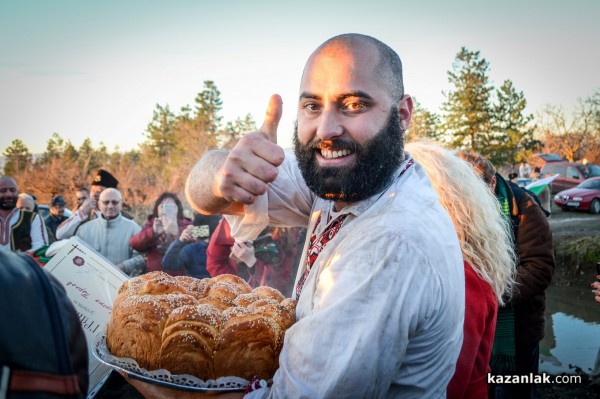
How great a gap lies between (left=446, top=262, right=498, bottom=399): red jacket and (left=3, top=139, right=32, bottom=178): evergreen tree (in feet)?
123

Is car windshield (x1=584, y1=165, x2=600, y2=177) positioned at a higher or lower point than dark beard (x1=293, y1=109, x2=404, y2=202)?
lower

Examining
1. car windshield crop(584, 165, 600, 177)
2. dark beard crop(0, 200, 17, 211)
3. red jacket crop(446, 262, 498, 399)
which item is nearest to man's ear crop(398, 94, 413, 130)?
red jacket crop(446, 262, 498, 399)

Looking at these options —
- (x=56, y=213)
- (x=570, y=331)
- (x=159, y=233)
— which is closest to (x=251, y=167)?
(x=159, y=233)

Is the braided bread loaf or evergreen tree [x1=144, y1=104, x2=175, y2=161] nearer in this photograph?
the braided bread loaf

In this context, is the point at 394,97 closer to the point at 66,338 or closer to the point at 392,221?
the point at 392,221

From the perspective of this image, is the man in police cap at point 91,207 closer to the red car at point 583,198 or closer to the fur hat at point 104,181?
the fur hat at point 104,181

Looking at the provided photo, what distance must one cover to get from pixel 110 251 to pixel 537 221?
580 centimetres

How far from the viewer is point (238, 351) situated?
1686 mm

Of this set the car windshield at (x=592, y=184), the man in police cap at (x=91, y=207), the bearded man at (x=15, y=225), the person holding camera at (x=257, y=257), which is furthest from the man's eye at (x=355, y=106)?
the car windshield at (x=592, y=184)

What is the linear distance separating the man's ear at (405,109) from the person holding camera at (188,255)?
4623mm

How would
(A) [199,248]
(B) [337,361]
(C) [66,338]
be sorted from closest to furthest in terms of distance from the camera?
(C) [66,338] < (B) [337,361] < (A) [199,248]

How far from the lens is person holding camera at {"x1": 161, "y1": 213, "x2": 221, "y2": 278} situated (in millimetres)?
6293

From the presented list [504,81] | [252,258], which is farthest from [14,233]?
[504,81]

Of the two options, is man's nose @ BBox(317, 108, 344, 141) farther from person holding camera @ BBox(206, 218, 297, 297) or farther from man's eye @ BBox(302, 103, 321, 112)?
person holding camera @ BBox(206, 218, 297, 297)
